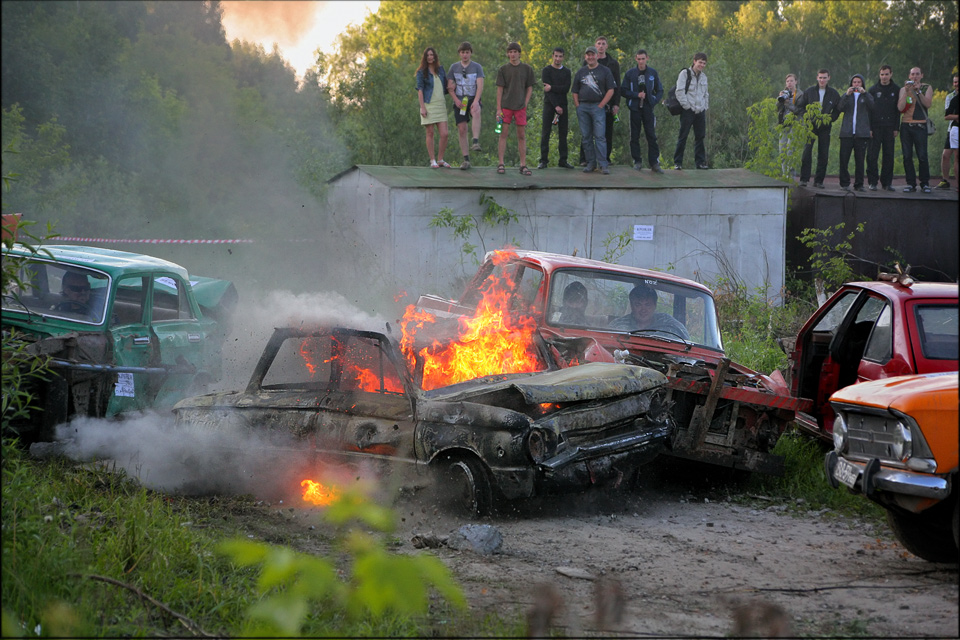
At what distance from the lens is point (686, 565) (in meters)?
5.73

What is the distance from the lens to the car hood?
512cm

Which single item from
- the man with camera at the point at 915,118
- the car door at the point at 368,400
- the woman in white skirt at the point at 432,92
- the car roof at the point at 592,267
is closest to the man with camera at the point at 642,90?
the woman in white skirt at the point at 432,92

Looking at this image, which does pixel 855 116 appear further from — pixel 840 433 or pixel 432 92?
pixel 840 433

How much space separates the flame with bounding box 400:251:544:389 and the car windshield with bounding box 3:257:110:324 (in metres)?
3.24

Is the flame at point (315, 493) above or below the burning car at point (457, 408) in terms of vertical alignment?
below

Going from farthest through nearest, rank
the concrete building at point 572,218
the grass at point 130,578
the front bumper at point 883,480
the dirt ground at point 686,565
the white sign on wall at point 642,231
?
the white sign on wall at point 642,231 → the concrete building at point 572,218 → the front bumper at point 883,480 → the dirt ground at point 686,565 → the grass at point 130,578

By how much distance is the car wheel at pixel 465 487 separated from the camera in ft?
21.2

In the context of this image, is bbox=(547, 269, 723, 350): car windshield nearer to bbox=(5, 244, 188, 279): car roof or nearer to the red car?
the red car

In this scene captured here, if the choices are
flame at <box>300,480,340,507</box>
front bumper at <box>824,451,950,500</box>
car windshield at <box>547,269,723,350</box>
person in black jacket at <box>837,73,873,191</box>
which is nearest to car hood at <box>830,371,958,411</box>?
front bumper at <box>824,451,950,500</box>

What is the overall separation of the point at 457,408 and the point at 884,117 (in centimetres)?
1543

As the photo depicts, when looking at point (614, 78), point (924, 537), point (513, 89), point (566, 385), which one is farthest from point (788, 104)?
point (924, 537)

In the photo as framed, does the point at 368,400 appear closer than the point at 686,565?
No

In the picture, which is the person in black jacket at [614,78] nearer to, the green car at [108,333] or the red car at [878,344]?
the red car at [878,344]

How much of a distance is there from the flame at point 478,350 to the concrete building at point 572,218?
22.3ft
